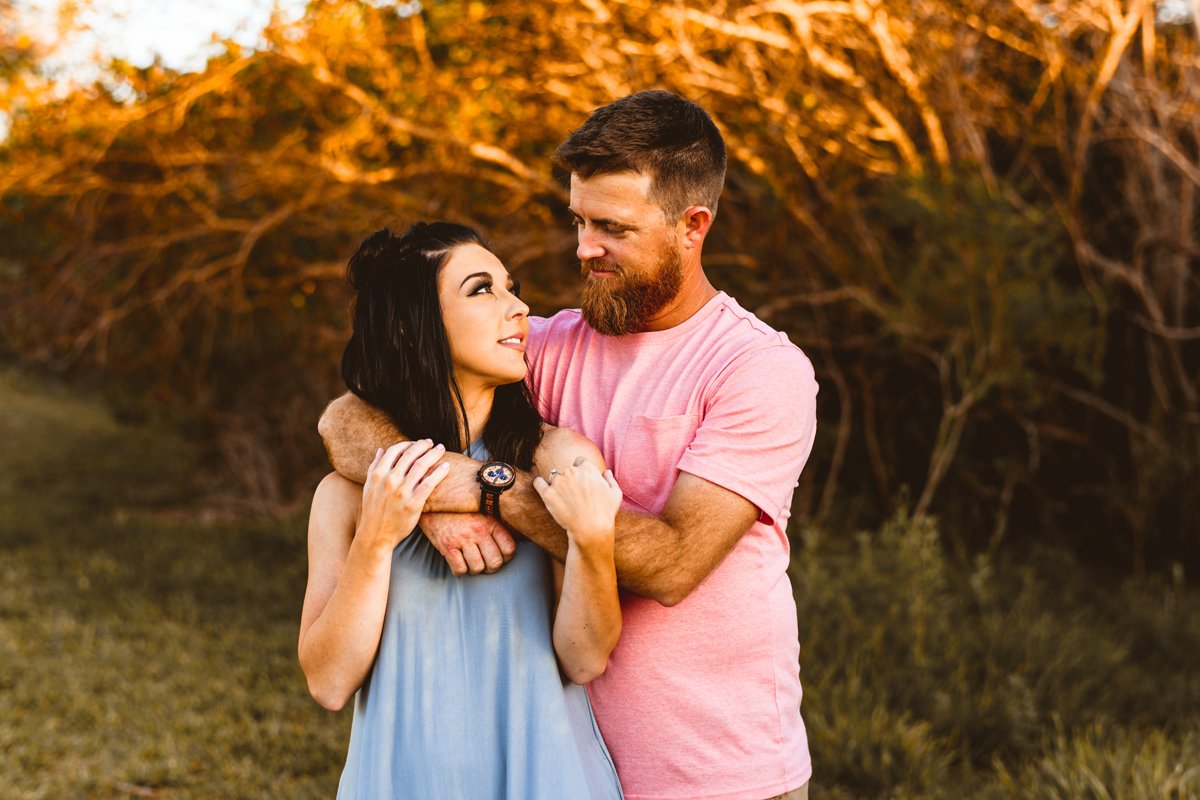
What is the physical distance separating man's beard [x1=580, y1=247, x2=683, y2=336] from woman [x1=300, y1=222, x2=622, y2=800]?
16cm

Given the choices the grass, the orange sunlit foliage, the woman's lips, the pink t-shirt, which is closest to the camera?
the pink t-shirt

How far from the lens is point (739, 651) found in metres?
1.92

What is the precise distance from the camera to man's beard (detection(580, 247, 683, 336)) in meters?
2.01

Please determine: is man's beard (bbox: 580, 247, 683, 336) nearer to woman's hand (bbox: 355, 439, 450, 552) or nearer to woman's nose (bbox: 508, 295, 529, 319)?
woman's nose (bbox: 508, 295, 529, 319)

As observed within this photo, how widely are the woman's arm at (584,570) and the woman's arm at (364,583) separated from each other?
229mm

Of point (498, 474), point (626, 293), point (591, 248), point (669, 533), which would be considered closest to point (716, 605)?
point (669, 533)

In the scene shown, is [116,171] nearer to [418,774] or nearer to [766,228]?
[766,228]

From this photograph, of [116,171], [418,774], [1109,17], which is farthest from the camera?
[116,171]

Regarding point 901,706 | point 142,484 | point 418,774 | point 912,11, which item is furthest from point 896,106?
point 142,484

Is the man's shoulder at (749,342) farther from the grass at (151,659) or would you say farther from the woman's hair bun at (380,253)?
the grass at (151,659)

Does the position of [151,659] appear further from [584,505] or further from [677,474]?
[584,505]

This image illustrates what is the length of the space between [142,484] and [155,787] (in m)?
10.4

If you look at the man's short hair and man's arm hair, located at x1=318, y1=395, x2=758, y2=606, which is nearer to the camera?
man's arm hair, located at x1=318, y1=395, x2=758, y2=606

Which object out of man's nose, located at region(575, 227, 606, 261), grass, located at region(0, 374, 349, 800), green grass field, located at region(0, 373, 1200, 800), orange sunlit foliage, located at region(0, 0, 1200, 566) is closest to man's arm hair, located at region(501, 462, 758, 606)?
man's nose, located at region(575, 227, 606, 261)
